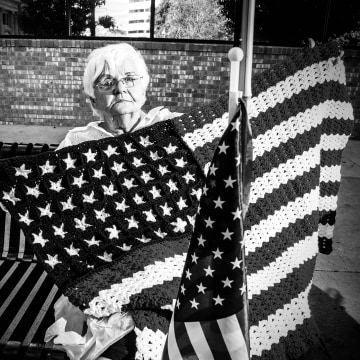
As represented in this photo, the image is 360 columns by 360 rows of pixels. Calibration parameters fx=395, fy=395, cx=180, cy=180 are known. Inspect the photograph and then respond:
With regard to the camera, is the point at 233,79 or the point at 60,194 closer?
the point at 233,79

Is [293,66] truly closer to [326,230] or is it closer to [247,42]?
[247,42]

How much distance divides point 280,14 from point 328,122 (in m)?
5.34

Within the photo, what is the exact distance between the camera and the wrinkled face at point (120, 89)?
2484mm

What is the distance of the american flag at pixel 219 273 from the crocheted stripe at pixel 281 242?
677 mm

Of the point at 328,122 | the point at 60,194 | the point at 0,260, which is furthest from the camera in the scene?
the point at 0,260

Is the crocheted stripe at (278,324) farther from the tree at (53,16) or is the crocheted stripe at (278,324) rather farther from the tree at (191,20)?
the tree at (53,16)

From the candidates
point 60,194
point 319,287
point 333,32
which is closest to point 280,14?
point 333,32

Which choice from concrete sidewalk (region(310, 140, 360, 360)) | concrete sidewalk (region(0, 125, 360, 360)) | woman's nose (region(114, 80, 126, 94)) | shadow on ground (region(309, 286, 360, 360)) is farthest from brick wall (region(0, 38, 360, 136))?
shadow on ground (region(309, 286, 360, 360))

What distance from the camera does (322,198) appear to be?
232 cm

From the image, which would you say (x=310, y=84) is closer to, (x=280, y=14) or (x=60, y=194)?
(x=60, y=194)

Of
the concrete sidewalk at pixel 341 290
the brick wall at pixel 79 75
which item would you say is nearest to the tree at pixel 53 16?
the brick wall at pixel 79 75

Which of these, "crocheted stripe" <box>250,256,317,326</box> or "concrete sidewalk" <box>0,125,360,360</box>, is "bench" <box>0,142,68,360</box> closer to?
"crocheted stripe" <box>250,256,317,326</box>

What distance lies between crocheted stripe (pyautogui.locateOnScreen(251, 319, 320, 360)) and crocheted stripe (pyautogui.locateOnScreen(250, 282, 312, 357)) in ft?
0.08

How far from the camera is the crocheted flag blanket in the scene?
5.99 ft
